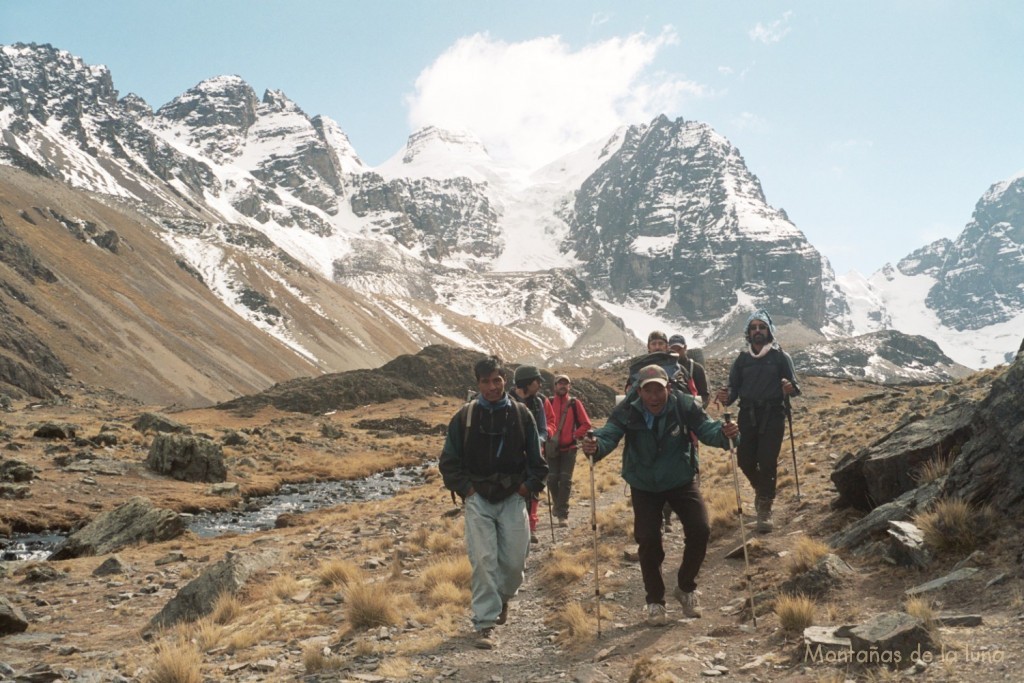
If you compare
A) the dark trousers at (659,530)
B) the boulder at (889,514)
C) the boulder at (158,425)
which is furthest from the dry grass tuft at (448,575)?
the boulder at (158,425)

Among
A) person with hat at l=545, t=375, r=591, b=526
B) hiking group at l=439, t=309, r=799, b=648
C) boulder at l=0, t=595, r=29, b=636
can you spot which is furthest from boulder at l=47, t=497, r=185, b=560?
hiking group at l=439, t=309, r=799, b=648

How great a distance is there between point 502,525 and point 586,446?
1401 mm

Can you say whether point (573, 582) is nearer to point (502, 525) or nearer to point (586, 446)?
point (502, 525)

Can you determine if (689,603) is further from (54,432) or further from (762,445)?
(54,432)

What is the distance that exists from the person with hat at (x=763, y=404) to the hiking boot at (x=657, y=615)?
3.56 metres

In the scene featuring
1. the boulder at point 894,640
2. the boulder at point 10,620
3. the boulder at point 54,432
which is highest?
→ the boulder at point 54,432

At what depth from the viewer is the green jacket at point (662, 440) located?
730cm

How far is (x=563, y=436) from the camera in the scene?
13.0m

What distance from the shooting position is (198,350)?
11512cm

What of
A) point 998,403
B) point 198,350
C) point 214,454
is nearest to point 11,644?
point 998,403

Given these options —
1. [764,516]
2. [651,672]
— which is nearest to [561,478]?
[764,516]

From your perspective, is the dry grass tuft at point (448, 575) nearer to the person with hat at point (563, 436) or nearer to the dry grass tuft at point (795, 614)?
the person with hat at point (563, 436)

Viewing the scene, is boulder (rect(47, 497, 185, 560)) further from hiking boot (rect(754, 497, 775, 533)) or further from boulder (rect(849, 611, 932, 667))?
boulder (rect(849, 611, 932, 667))

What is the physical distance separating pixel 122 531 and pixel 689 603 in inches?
671
